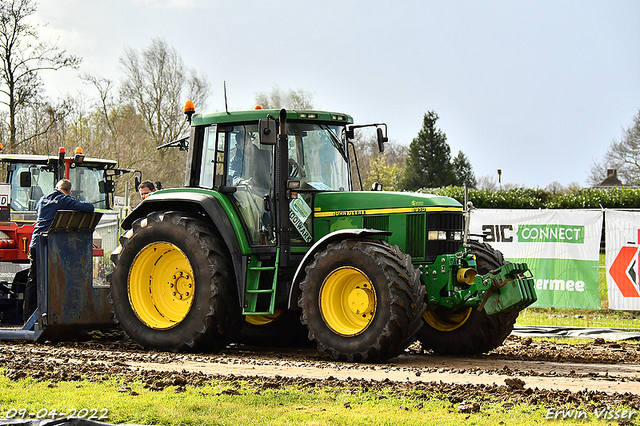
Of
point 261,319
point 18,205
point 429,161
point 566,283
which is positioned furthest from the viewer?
point 429,161

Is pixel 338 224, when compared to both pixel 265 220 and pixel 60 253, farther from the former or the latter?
pixel 60 253

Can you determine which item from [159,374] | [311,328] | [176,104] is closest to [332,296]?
[311,328]

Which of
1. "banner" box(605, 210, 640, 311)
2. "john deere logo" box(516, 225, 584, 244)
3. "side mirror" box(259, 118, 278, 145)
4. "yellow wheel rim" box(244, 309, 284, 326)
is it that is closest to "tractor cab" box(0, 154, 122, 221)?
"yellow wheel rim" box(244, 309, 284, 326)

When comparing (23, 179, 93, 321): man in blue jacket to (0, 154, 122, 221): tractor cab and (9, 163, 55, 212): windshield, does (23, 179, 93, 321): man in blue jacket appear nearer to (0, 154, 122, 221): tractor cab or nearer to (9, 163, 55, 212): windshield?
(0, 154, 122, 221): tractor cab

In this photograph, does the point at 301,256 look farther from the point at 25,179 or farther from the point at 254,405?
the point at 25,179

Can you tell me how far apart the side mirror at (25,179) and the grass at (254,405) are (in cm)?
854

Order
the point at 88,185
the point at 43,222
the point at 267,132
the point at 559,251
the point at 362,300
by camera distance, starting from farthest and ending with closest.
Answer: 1. the point at 88,185
2. the point at 559,251
3. the point at 43,222
4. the point at 267,132
5. the point at 362,300

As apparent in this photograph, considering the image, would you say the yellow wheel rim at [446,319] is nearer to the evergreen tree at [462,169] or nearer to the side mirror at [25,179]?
the side mirror at [25,179]

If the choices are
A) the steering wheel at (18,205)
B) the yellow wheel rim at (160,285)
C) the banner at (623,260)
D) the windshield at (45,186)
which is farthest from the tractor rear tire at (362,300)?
the steering wheel at (18,205)

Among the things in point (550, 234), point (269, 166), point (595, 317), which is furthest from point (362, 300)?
point (595, 317)

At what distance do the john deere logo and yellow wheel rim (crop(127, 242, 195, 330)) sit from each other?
21.0 ft

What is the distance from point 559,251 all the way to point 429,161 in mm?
41058

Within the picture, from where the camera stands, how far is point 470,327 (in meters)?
8.88

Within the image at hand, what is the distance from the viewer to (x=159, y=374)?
22.7 feet
